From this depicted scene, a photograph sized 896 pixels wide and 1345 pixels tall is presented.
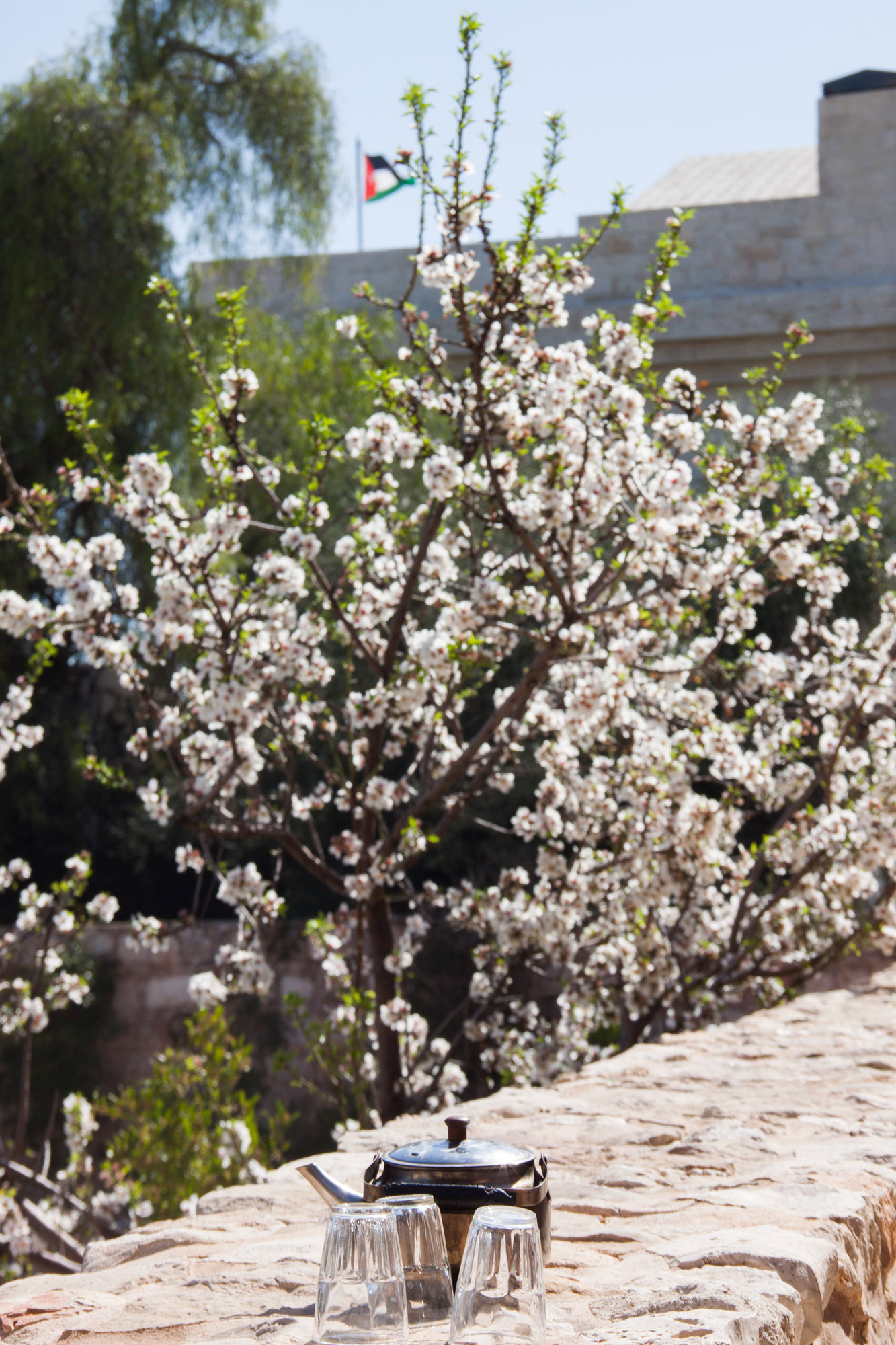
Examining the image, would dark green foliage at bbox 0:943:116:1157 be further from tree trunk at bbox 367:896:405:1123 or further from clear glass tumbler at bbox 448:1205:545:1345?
clear glass tumbler at bbox 448:1205:545:1345

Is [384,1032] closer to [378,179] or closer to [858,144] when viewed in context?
[378,179]

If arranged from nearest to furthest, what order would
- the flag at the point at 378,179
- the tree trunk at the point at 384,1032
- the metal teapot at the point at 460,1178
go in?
the metal teapot at the point at 460,1178
the tree trunk at the point at 384,1032
the flag at the point at 378,179

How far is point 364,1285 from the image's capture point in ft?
4.13

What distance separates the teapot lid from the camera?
5.03ft

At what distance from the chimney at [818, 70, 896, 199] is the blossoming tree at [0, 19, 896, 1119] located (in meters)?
7.48

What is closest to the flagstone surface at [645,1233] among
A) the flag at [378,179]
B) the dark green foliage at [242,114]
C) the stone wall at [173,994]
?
the stone wall at [173,994]

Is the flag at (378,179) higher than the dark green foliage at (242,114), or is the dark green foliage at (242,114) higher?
the dark green foliage at (242,114)

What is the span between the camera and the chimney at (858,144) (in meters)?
11.4

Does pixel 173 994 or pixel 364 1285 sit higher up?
pixel 364 1285

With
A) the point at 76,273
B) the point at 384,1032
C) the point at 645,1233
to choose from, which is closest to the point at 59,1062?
the point at 384,1032

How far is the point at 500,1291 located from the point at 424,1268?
0.17 metres

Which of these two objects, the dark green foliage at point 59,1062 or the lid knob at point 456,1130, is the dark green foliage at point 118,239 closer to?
the dark green foliage at point 59,1062

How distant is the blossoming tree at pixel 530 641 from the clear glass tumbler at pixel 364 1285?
271 centimetres

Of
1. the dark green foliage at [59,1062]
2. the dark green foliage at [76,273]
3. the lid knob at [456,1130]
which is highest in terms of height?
the dark green foliage at [76,273]
